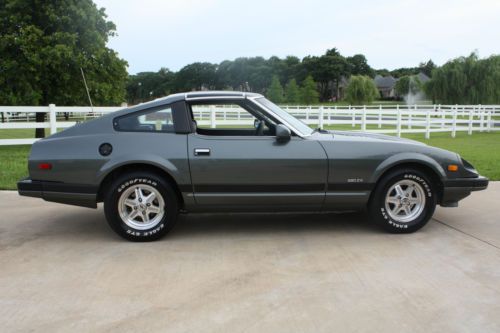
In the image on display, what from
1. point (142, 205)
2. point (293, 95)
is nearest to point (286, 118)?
point (142, 205)

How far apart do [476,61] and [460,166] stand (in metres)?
38.3

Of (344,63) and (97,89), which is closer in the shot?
(97,89)

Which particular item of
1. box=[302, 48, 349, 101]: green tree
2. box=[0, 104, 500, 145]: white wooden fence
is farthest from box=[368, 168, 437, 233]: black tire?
box=[302, 48, 349, 101]: green tree

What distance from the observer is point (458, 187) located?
484 cm

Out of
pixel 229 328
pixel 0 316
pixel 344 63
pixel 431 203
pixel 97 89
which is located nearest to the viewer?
pixel 229 328

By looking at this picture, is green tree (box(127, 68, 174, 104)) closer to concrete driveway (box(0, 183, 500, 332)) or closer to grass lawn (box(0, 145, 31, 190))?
grass lawn (box(0, 145, 31, 190))

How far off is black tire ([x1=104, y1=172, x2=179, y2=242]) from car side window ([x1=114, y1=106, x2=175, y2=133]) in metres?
0.46

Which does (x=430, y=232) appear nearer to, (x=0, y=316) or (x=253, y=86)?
(x=0, y=316)

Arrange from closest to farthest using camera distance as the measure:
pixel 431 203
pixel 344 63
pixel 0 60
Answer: pixel 431 203 → pixel 0 60 → pixel 344 63

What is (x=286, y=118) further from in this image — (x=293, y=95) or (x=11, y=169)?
(x=293, y=95)

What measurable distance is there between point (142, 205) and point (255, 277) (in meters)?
1.51

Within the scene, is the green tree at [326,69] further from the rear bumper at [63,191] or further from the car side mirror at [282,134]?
the rear bumper at [63,191]

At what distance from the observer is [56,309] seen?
3.14m

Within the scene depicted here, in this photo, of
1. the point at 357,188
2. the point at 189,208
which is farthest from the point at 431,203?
the point at 189,208
